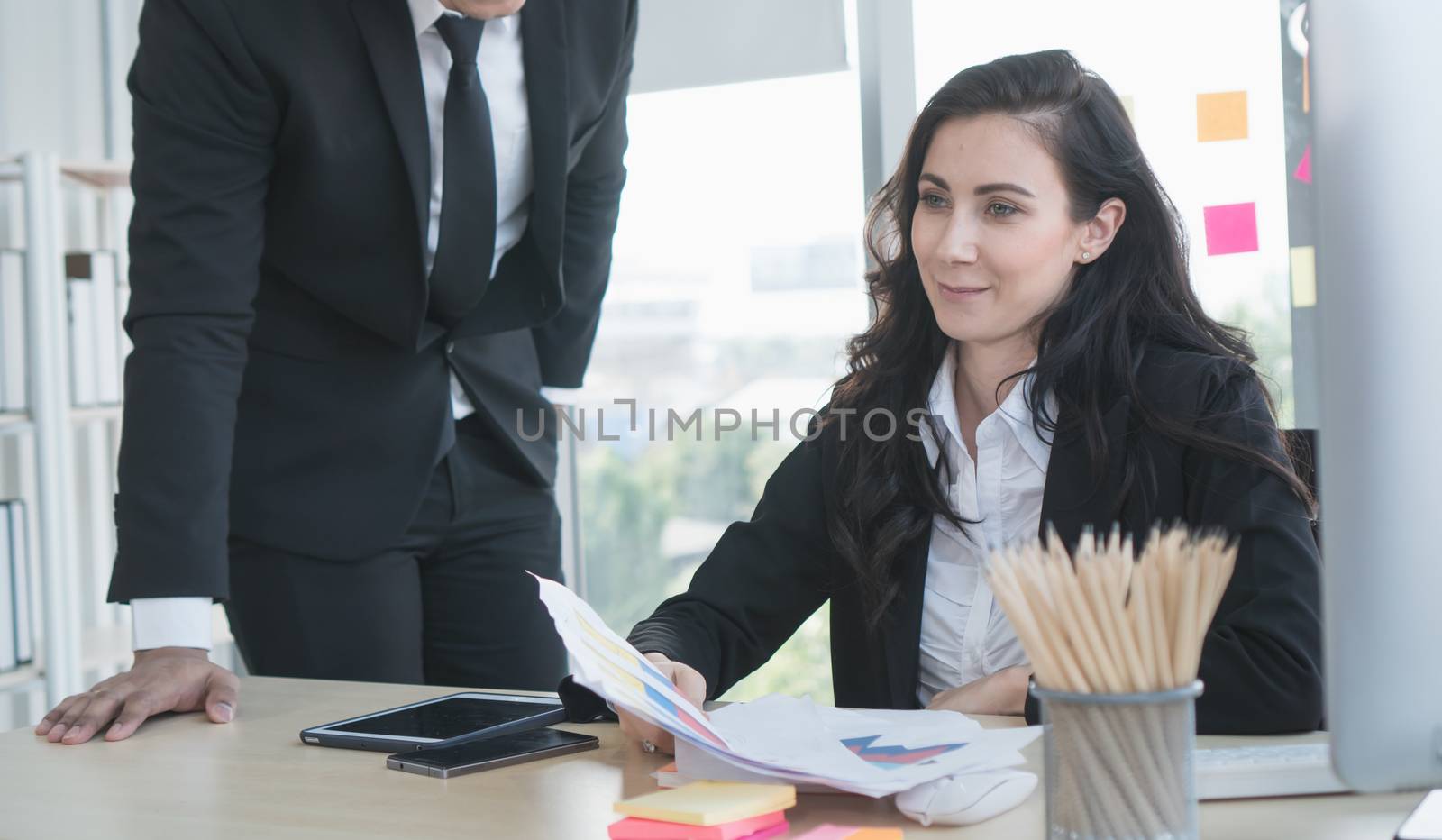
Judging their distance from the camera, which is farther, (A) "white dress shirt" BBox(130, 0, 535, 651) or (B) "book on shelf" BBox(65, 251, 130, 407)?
(B) "book on shelf" BBox(65, 251, 130, 407)

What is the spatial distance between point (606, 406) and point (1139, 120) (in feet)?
4.53

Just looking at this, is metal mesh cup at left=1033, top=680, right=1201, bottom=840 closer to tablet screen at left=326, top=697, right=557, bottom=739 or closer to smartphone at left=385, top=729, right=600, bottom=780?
smartphone at left=385, top=729, right=600, bottom=780

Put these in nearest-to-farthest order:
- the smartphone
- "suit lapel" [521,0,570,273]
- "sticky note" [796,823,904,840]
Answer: "sticky note" [796,823,904,840] → the smartphone → "suit lapel" [521,0,570,273]

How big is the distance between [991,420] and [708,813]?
2.71 ft

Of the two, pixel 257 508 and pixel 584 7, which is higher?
pixel 584 7

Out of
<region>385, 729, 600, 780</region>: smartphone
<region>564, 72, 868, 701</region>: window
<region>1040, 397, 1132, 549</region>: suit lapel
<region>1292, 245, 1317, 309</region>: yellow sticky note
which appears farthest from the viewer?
<region>564, 72, 868, 701</region>: window

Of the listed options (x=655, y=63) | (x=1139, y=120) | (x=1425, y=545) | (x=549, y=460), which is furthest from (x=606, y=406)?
(x=1425, y=545)

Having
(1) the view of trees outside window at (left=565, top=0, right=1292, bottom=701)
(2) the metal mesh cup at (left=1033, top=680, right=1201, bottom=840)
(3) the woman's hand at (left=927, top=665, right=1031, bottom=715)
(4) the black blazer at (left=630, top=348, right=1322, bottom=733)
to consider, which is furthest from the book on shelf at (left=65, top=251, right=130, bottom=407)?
(2) the metal mesh cup at (left=1033, top=680, right=1201, bottom=840)

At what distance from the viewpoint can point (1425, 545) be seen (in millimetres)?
684

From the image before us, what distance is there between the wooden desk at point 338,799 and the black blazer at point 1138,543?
15 cm

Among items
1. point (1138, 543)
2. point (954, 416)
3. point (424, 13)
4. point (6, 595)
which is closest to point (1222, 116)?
point (954, 416)

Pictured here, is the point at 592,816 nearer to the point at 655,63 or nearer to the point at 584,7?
the point at 584,7

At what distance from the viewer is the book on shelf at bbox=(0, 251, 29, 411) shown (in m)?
2.51

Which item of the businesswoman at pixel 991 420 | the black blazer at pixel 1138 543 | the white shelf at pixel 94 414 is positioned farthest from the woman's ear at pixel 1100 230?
the white shelf at pixel 94 414
